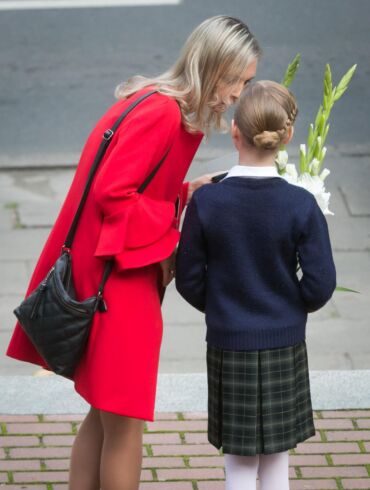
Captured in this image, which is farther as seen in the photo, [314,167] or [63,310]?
[314,167]

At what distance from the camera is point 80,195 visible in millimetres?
3334

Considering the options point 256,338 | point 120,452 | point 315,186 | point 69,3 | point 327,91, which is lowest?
point 69,3

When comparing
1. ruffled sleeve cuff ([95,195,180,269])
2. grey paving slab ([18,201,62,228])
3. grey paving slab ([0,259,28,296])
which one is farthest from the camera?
grey paving slab ([18,201,62,228])

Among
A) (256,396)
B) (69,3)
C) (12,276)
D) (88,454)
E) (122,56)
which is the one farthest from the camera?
(69,3)

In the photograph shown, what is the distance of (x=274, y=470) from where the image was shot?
11.3 feet

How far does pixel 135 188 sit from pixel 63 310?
439 millimetres

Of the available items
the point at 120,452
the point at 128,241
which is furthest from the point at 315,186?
the point at 120,452

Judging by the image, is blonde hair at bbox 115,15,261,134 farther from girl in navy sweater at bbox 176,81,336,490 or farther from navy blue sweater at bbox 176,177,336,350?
navy blue sweater at bbox 176,177,336,350

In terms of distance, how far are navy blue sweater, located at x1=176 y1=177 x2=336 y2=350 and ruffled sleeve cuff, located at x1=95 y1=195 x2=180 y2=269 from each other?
0.07m

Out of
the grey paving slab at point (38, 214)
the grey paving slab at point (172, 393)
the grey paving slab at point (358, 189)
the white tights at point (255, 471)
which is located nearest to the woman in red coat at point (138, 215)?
the white tights at point (255, 471)

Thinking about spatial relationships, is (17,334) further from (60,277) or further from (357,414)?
(357,414)

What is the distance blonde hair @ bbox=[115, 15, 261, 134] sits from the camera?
3.20 m

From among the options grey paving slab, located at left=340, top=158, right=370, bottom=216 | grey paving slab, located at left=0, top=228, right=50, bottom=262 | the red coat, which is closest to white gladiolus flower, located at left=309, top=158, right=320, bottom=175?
the red coat

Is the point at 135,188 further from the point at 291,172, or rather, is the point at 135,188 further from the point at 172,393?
the point at 172,393
